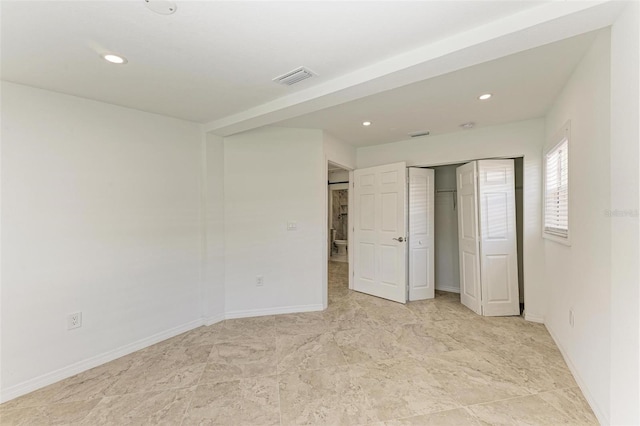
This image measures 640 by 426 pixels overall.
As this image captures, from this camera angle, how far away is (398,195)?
13.0ft

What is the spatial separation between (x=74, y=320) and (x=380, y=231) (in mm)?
3547

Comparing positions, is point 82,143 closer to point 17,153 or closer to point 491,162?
point 17,153

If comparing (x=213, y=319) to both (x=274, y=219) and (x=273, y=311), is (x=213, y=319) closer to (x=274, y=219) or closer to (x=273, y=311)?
(x=273, y=311)

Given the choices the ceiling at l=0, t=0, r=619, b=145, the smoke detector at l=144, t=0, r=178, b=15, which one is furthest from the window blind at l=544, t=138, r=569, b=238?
the smoke detector at l=144, t=0, r=178, b=15

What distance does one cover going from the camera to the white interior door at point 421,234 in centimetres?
A: 407

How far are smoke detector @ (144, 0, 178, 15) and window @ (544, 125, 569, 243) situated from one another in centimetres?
301

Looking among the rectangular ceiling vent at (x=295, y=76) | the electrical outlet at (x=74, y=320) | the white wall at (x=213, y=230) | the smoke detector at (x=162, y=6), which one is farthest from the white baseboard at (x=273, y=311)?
the smoke detector at (x=162, y=6)

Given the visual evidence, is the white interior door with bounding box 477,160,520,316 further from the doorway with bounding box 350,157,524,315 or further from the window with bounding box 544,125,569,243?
the window with bounding box 544,125,569,243

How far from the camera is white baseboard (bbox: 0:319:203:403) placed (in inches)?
81.8

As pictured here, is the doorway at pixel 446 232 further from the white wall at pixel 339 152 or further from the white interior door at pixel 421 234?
the white wall at pixel 339 152

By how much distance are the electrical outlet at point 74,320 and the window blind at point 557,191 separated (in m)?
4.23

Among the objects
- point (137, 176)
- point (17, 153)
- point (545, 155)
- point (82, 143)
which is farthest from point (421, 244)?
point (17, 153)

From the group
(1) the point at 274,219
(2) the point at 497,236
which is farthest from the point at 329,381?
(2) the point at 497,236

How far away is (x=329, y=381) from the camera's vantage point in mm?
2162
